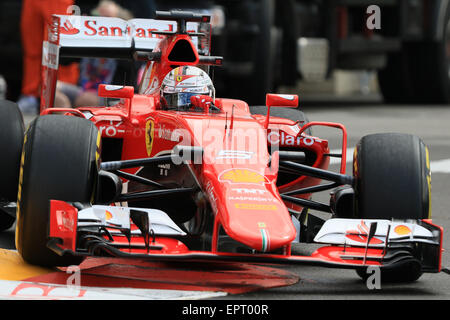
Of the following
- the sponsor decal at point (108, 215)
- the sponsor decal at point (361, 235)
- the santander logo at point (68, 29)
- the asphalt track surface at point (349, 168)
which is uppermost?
the santander logo at point (68, 29)

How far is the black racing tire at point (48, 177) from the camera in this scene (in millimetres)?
5328

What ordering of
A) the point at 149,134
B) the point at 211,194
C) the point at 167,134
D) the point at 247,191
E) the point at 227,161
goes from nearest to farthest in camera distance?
the point at 247,191, the point at 211,194, the point at 227,161, the point at 167,134, the point at 149,134

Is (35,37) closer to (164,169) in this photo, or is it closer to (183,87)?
(183,87)

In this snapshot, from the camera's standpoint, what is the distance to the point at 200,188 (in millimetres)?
5633

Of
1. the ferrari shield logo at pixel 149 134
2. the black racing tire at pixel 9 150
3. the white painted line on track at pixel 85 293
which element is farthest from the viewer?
the black racing tire at pixel 9 150

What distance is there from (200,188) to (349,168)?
15.0 ft

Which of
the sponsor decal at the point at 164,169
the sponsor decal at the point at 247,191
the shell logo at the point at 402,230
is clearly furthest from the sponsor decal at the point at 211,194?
the shell logo at the point at 402,230

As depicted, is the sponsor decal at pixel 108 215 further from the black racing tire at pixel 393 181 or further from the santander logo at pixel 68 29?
the santander logo at pixel 68 29

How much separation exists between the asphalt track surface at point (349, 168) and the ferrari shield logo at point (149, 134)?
1.01 metres

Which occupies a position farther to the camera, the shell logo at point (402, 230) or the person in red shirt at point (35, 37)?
the person in red shirt at point (35, 37)

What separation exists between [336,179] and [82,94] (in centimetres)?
604

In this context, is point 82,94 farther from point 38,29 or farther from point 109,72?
point 38,29

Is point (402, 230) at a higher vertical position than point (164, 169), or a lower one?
lower

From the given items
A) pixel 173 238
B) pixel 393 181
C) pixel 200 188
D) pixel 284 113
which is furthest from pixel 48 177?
pixel 284 113
